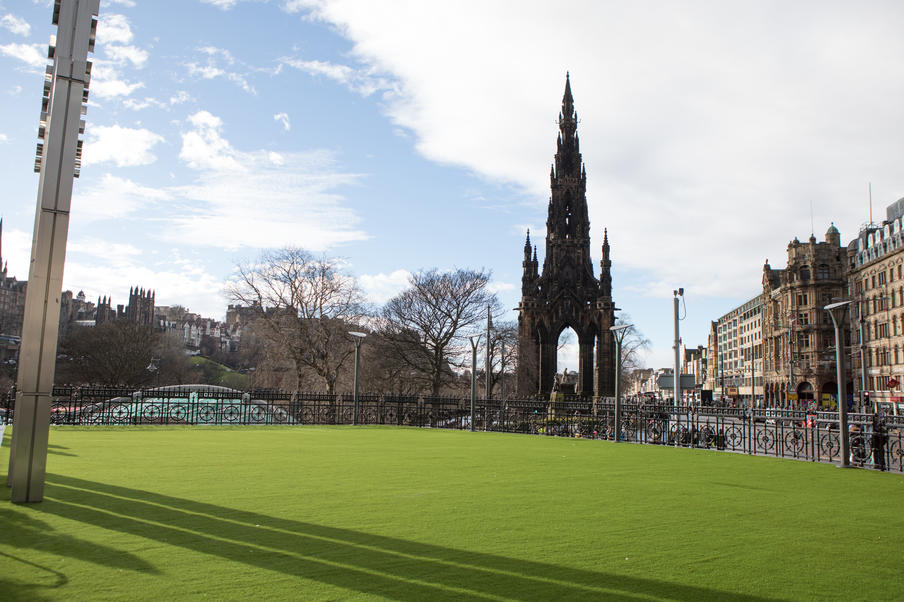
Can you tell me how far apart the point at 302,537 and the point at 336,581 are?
1529 millimetres

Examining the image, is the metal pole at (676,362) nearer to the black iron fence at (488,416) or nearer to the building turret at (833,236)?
the black iron fence at (488,416)

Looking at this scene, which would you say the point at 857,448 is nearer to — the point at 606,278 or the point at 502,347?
the point at 502,347

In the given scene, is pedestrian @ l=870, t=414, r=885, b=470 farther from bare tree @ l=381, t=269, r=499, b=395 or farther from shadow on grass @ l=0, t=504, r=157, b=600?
bare tree @ l=381, t=269, r=499, b=395

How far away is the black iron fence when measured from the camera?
20797mm

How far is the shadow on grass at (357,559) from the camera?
5145 mm

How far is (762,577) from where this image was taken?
571 centimetres

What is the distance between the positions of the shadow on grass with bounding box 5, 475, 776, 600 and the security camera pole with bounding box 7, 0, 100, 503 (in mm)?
810

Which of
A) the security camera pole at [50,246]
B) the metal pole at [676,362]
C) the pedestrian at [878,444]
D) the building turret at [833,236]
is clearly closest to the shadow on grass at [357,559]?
the security camera pole at [50,246]

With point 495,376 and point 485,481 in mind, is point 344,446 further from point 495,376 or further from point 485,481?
point 495,376

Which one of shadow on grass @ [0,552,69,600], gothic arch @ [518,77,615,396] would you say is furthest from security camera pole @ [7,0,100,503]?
gothic arch @ [518,77,615,396]

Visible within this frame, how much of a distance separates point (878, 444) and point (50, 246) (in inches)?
691

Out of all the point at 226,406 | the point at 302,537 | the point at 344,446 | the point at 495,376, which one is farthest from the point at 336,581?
the point at 495,376

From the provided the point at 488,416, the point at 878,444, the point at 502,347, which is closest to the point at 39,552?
the point at 878,444

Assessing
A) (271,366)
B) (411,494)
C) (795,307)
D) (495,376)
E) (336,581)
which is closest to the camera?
(336,581)
